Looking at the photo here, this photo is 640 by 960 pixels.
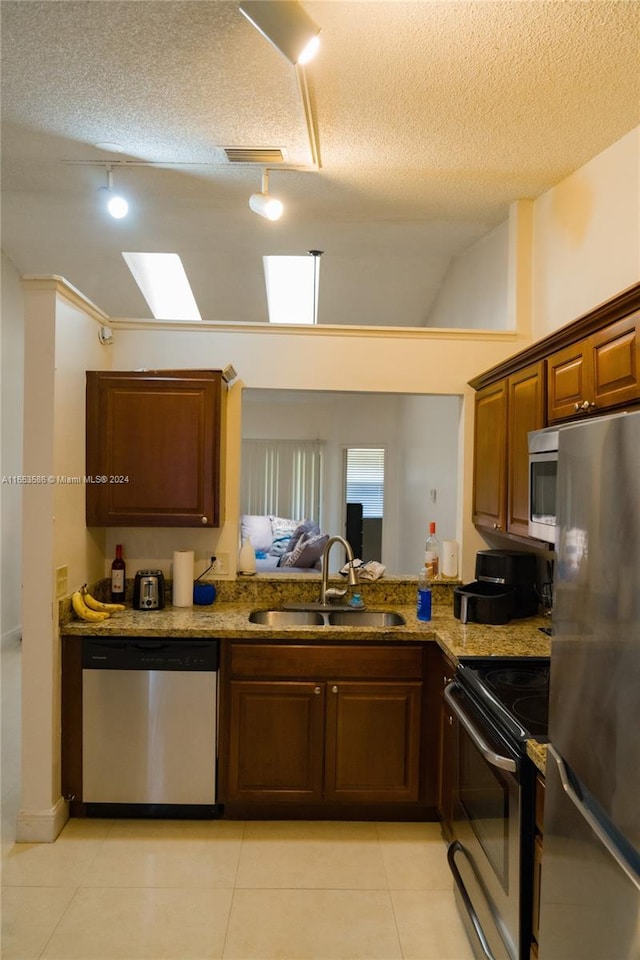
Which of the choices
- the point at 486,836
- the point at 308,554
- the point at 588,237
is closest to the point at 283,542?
the point at 308,554

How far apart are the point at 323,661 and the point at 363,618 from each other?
1.63ft

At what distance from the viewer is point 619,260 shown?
93.0 inches

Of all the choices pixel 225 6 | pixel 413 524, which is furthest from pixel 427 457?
pixel 225 6

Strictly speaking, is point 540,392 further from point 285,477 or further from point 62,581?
point 285,477

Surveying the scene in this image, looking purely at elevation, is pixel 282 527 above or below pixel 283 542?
above

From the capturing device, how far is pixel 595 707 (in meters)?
1.12

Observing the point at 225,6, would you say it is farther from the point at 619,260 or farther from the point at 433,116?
the point at 619,260

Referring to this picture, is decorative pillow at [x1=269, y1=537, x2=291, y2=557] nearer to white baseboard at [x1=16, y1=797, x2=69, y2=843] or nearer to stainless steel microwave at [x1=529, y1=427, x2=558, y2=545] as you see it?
white baseboard at [x1=16, y1=797, x2=69, y2=843]

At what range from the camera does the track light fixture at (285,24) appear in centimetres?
170

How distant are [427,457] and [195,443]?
2786mm

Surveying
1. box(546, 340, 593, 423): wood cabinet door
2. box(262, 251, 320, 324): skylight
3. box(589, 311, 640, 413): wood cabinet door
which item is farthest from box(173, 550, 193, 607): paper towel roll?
box(262, 251, 320, 324): skylight

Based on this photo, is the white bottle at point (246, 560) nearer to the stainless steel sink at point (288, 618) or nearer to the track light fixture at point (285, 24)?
the stainless steel sink at point (288, 618)

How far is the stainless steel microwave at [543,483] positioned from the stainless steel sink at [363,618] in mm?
1012

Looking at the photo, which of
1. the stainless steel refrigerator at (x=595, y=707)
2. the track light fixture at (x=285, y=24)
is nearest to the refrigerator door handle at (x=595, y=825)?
the stainless steel refrigerator at (x=595, y=707)
